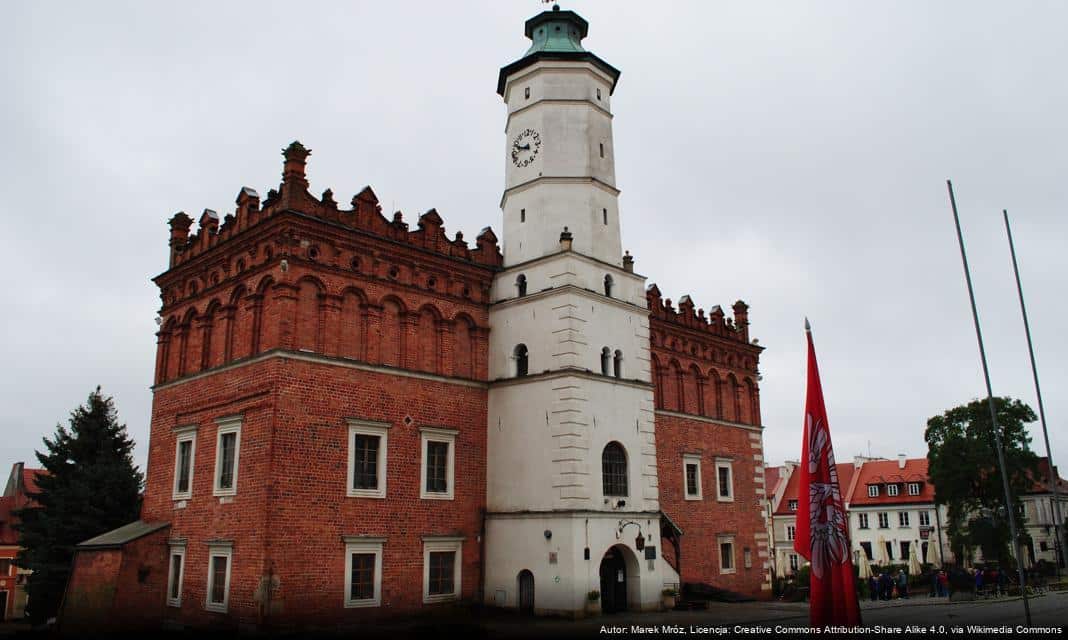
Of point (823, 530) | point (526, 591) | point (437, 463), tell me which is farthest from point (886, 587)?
point (823, 530)

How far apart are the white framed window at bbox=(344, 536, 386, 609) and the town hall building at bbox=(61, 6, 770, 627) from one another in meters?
0.05

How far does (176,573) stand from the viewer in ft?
78.6

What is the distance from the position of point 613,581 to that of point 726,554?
9.78 meters

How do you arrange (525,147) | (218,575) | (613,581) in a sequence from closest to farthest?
(218,575), (613,581), (525,147)

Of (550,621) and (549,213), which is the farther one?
(549,213)

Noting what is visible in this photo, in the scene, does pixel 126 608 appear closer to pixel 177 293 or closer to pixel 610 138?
pixel 177 293

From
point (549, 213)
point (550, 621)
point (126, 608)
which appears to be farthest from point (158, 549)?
point (549, 213)

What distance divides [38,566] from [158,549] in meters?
9.19

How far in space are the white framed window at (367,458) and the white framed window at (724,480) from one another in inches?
631

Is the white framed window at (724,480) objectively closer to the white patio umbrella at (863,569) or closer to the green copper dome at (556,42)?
the white patio umbrella at (863,569)

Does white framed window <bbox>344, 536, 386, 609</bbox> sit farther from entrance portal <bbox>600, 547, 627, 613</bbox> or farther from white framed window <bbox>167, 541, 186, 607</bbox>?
entrance portal <bbox>600, 547, 627, 613</bbox>

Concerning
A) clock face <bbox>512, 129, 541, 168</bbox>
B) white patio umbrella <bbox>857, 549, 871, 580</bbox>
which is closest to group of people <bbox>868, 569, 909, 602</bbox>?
white patio umbrella <bbox>857, 549, 871, 580</bbox>

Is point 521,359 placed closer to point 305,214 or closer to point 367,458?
point 367,458

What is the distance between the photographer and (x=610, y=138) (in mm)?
29359
